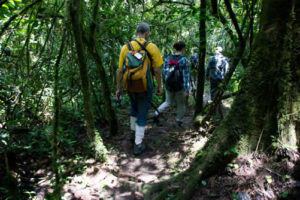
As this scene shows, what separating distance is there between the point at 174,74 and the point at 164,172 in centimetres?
229

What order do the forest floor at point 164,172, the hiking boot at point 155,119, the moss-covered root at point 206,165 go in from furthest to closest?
the hiking boot at point 155,119 < the moss-covered root at point 206,165 < the forest floor at point 164,172

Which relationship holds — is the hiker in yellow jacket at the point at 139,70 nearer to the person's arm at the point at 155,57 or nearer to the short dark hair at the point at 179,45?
the person's arm at the point at 155,57

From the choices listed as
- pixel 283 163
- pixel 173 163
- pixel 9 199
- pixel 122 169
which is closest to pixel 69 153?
pixel 122 169

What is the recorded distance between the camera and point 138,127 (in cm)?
392

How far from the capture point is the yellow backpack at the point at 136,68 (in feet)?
11.4

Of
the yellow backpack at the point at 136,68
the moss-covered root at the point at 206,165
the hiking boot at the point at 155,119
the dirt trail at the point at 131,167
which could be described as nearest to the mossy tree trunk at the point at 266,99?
the moss-covered root at the point at 206,165

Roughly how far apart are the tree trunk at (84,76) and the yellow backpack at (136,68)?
2.59ft

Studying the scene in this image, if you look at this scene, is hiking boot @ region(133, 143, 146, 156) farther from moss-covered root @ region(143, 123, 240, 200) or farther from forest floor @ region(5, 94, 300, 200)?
moss-covered root @ region(143, 123, 240, 200)

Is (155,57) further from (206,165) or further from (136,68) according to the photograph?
(206,165)

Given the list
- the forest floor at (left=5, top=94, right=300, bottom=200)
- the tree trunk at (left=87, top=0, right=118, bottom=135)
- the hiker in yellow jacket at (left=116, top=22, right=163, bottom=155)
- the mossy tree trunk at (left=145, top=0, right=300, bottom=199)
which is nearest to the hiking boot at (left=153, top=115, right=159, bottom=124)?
the forest floor at (left=5, top=94, right=300, bottom=200)

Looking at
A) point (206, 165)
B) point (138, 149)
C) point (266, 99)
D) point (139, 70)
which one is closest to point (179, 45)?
point (139, 70)

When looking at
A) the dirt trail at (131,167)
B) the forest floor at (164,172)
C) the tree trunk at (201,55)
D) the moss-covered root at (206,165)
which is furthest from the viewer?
the tree trunk at (201,55)

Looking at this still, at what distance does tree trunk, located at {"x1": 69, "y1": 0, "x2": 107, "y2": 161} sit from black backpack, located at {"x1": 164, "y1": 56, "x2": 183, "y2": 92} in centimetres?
224

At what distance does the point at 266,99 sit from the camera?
1981 millimetres
